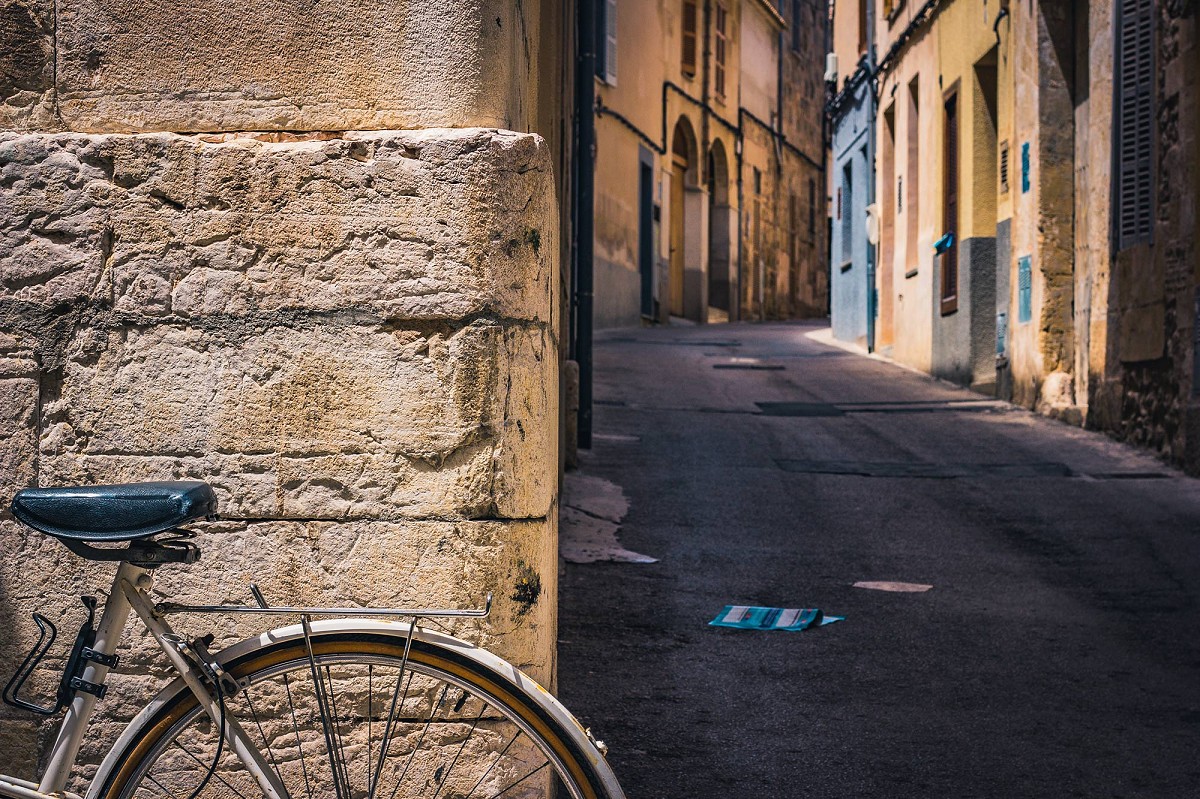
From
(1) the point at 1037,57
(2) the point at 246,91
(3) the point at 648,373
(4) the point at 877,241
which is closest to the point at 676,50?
(4) the point at 877,241

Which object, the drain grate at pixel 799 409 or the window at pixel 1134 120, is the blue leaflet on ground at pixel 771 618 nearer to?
the window at pixel 1134 120

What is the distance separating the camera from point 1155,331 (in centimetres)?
945

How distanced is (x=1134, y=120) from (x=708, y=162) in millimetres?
19957

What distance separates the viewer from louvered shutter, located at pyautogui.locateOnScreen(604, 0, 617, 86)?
865 inches

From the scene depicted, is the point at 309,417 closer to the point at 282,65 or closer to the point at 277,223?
the point at 277,223

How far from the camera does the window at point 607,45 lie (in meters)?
21.7

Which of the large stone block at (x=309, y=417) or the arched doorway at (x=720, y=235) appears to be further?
the arched doorway at (x=720, y=235)

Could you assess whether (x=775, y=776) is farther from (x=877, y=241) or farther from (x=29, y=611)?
(x=877, y=241)

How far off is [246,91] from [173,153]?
0.19 metres

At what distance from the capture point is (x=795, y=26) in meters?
35.2

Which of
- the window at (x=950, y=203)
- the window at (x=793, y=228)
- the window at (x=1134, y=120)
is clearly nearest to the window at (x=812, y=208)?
the window at (x=793, y=228)

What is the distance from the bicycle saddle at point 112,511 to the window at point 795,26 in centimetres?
3449

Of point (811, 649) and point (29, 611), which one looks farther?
point (811, 649)

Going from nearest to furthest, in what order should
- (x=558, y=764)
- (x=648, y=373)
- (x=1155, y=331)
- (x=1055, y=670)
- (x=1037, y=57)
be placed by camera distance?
(x=558, y=764)
(x=1055, y=670)
(x=1155, y=331)
(x=1037, y=57)
(x=648, y=373)
